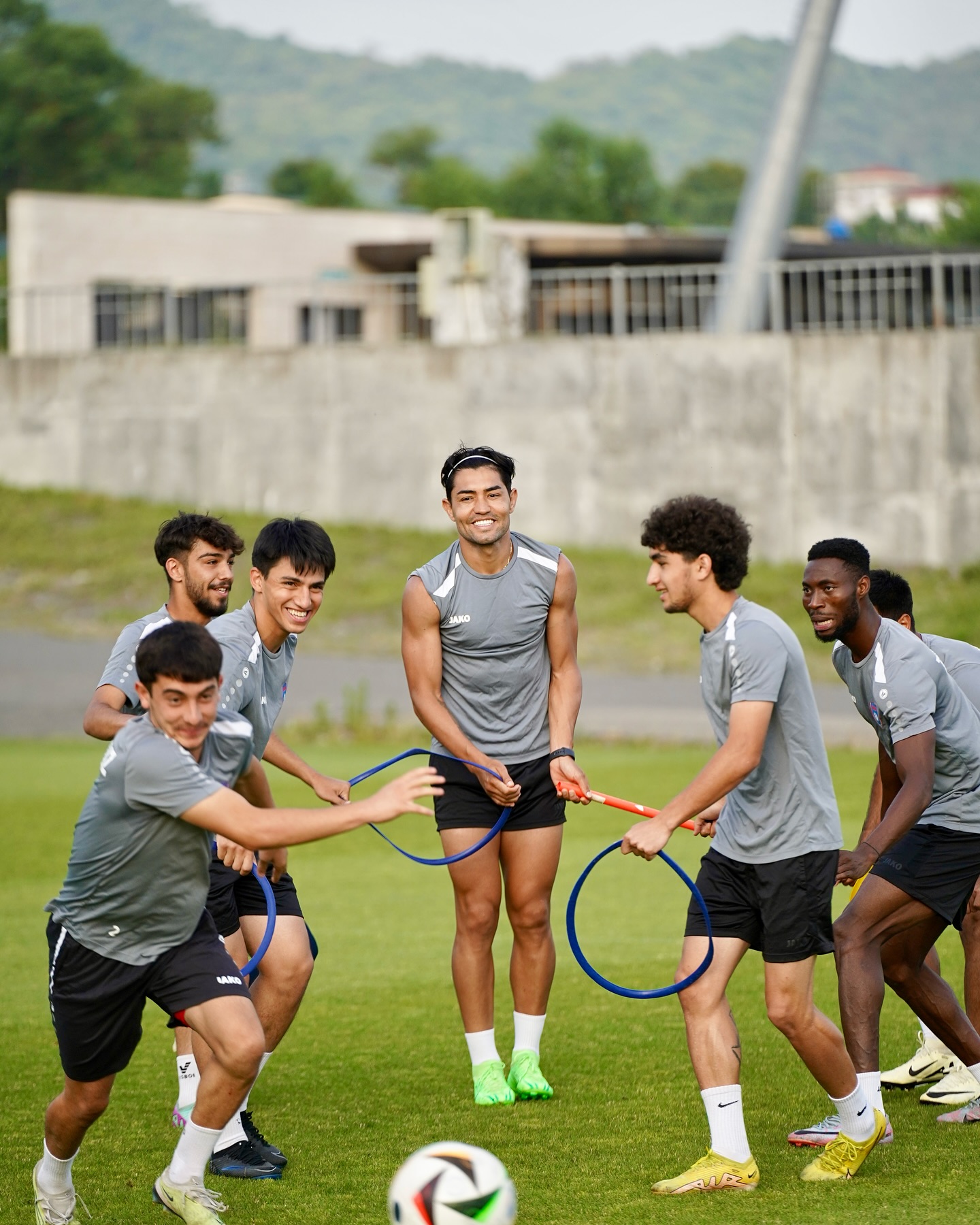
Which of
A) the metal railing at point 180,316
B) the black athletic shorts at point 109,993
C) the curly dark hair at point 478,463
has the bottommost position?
the black athletic shorts at point 109,993

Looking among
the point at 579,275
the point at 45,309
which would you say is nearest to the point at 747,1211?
the point at 579,275

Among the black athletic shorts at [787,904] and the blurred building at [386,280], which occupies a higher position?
the blurred building at [386,280]

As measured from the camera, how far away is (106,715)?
5746 millimetres

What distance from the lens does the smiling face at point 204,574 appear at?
6.11 metres

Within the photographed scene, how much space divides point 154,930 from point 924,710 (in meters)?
2.78

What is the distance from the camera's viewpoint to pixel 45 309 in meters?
36.2

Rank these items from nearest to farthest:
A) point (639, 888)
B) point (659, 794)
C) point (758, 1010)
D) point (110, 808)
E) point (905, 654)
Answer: point (110, 808) → point (905, 654) → point (758, 1010) → point (639, 888) → point (659, 794)

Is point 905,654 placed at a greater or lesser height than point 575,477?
lesser

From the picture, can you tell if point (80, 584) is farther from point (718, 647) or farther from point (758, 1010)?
point (718, 647)

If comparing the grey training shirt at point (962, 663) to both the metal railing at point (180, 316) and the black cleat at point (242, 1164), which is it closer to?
A: the black cleat at point (242, 1164)

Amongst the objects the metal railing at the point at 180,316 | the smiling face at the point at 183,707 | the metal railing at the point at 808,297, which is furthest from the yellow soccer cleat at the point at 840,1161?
the metal railing at the point at 180,316

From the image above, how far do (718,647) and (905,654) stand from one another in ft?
2.69

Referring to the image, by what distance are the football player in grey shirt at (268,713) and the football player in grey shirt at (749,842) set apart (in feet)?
4.40

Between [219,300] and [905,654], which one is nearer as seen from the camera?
[905,654]
